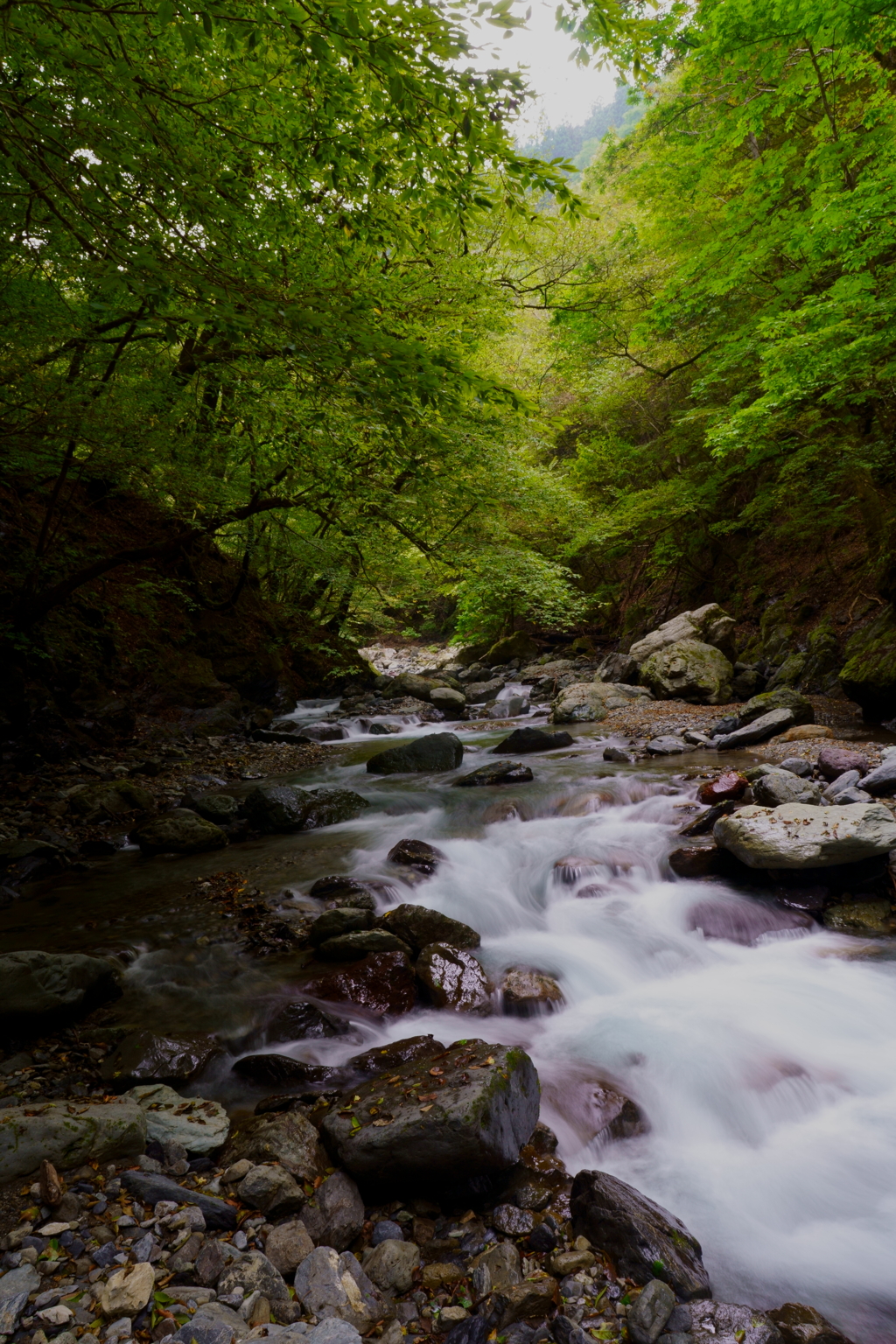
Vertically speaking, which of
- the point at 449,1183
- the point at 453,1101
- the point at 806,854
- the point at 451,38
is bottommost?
the point at 449,1183

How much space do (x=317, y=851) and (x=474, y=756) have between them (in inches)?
193

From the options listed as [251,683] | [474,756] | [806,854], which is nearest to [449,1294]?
[806,854]

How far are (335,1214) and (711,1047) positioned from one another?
2.72 m

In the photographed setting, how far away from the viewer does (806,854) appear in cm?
506

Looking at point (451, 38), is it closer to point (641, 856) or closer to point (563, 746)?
point (641, 856)

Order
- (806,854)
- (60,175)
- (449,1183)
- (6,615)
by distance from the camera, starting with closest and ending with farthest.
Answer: (449,1183), (60,175), (806,854), (6,615)

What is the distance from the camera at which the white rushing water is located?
2.84m

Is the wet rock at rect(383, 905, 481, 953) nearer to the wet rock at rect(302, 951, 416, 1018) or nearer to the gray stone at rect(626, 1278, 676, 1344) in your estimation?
the wet rock at rect(302, 951, 416, 1018)

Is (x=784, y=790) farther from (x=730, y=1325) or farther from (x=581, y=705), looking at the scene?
(x=581, y=705)

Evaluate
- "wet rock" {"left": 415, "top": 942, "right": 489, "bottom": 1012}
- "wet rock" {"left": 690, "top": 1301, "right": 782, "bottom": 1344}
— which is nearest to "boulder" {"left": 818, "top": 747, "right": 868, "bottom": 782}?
"wet rock" {"left": 415, "top": 942, "right": 489, "bottom": 1012}

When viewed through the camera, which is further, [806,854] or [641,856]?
[641,856]

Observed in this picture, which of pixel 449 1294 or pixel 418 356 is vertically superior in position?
pixel 418 356

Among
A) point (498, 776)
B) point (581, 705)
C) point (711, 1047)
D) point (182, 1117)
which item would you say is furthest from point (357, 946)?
point (581, 705)

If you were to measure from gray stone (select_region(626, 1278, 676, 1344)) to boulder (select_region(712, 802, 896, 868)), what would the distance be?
363 centimetres
